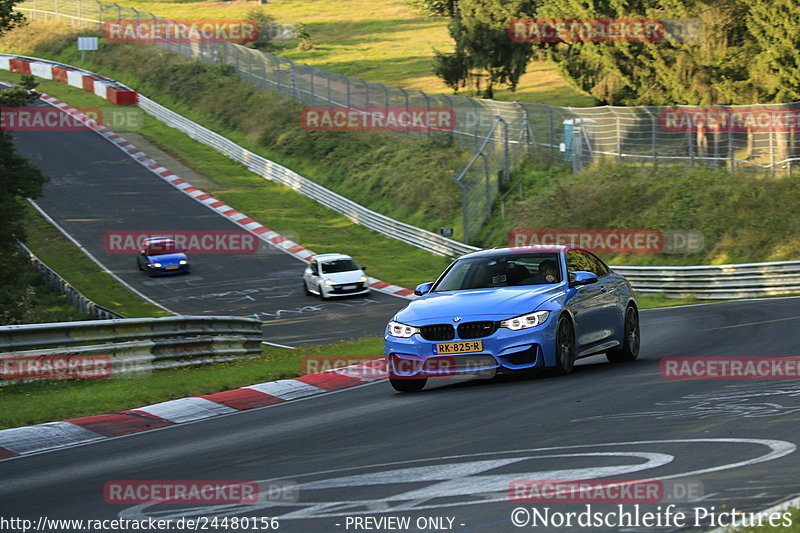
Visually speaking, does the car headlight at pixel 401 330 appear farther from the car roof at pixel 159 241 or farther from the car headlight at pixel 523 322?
the car roof at pixel 159 241

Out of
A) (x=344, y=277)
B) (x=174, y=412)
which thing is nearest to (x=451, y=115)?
(x=344, y=277)

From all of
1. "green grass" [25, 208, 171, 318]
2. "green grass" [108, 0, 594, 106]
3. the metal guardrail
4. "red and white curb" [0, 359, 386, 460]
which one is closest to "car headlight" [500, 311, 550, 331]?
"red and white curb" [0, 359, 386, 460]

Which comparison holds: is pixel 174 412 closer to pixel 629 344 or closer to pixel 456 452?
pixel 456 452

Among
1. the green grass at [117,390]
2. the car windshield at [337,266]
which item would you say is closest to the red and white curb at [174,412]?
the green grass at [117,390]

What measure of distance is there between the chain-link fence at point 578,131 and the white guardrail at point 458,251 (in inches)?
122

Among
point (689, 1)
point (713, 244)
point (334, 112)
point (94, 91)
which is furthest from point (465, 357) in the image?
point (94, 91)

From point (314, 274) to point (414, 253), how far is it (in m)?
9.15

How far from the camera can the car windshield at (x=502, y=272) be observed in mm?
12547

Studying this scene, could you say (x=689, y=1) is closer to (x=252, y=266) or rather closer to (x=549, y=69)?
(x=252, y=266)

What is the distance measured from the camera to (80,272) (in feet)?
127

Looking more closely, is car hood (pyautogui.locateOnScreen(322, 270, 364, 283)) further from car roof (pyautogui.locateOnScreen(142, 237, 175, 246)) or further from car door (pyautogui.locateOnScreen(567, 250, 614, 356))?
car door (pyautogui.locateOnScreen(567, 250, 614, 356))

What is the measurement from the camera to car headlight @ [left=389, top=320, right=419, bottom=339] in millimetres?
11727

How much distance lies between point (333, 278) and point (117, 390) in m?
21.0

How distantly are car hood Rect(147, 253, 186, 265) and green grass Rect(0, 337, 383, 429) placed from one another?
73.0 feet
